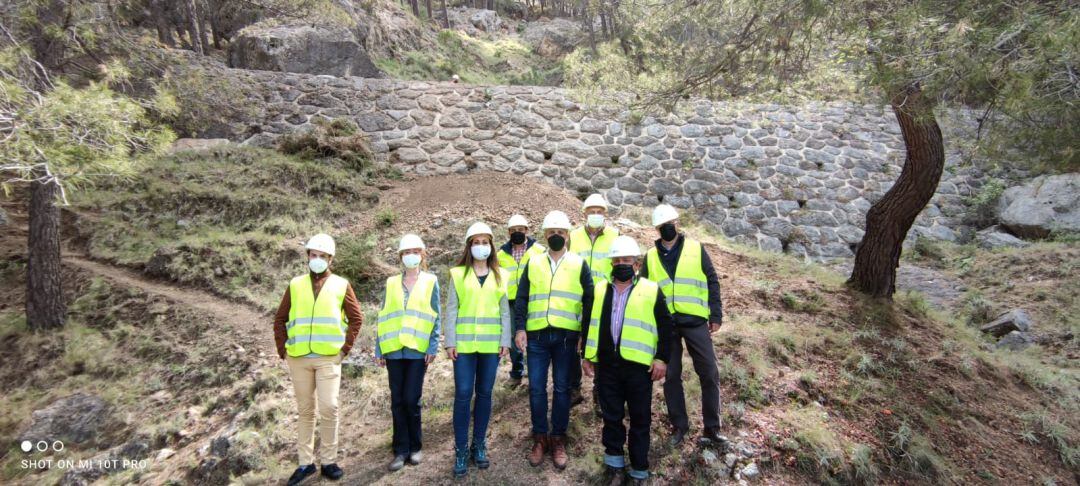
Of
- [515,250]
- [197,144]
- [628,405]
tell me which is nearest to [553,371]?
[628,405]

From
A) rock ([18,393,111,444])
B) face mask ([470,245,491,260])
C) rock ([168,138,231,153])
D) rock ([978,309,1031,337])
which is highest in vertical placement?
rock ([168,138,231,153])

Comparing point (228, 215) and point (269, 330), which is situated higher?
point (228, 215)

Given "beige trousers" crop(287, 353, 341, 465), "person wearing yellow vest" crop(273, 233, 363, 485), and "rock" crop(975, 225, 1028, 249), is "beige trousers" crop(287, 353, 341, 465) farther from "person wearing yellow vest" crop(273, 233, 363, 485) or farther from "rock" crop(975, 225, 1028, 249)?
"rock" crop(975, 225, 1028, 249)

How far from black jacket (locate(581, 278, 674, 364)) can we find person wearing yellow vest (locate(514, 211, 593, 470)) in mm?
183

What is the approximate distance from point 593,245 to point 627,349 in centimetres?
126

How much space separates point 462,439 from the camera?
3527mm

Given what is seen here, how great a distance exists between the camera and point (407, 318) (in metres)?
3.60

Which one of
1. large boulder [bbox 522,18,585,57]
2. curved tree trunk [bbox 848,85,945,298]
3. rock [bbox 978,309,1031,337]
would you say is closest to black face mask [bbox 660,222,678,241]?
curved tree trunk [bbox 848,85,945,298]

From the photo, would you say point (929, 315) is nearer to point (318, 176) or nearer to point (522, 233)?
point (522, 233)

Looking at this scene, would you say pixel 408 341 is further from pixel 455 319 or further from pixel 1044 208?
pixel 1044 208

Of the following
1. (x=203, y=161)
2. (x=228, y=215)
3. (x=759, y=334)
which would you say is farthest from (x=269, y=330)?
(x=759, y=334)

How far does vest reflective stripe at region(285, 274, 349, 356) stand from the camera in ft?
11.7

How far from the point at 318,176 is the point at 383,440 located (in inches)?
234

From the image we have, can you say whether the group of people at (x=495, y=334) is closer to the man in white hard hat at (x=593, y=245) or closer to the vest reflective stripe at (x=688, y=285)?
the vest reflective stripe at (x=688, y=285)
